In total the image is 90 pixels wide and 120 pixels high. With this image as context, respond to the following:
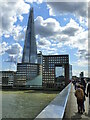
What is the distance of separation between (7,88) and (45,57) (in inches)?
1601

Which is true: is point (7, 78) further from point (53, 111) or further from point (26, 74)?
point (53, 111)

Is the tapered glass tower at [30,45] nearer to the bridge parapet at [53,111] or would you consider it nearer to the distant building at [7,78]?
the distant building at [7,78]

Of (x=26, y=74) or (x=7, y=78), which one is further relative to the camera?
(x=26, y=74)

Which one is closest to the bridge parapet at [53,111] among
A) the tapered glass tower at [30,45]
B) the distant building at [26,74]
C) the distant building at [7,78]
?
the distant building at [26,74]

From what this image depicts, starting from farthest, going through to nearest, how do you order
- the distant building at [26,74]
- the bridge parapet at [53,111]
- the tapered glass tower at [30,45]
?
1. the tapered glass tower at [30,45]
2. the distant building at [26,74]
3. the bridge parapet at [53,111]

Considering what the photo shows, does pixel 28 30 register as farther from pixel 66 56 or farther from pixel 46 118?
pixel 46 118

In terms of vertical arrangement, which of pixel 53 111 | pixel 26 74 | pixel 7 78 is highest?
pixel 53 111

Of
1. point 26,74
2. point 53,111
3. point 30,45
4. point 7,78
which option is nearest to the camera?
point 53,111

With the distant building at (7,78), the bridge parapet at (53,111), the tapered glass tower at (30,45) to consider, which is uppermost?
the tapered glass tower at (30,45)

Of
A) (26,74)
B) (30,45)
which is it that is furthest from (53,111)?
(26,74)

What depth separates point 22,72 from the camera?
148250 millimetres

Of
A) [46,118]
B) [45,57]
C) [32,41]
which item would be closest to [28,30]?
[32,41]

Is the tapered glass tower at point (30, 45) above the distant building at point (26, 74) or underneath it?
above

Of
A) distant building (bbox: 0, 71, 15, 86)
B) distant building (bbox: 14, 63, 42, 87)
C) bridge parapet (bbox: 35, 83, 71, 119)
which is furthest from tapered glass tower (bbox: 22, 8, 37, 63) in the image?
bridge parapet (bbox: 35, 83, 71, 119)
